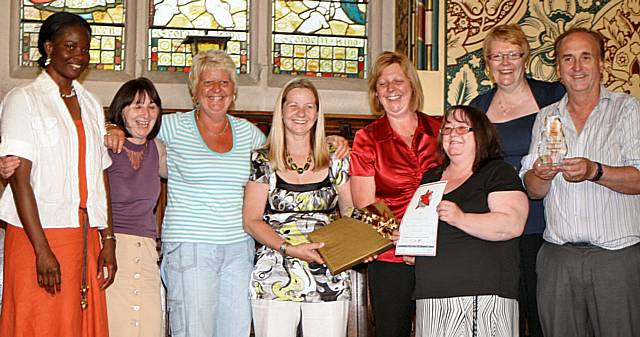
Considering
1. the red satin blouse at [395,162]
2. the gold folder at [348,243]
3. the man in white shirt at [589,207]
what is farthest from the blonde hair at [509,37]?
the gold folder at [348,243]

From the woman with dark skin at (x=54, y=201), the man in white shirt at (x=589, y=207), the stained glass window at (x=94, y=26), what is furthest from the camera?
the stained glass window at (x=94, y=26)

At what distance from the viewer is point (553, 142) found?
127 inches

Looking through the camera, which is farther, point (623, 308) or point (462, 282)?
point (623, 308)

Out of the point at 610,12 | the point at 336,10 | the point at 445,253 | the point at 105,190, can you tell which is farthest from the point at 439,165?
the point at 336,10

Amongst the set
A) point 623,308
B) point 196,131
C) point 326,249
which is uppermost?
point 196,131

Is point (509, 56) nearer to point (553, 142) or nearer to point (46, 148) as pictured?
point (553, 142)

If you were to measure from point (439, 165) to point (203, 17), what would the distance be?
3.45m

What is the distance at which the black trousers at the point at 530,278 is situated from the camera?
3.65m

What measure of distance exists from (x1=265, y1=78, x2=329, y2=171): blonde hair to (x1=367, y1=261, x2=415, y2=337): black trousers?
0.55 m

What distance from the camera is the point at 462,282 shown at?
3.07 metres

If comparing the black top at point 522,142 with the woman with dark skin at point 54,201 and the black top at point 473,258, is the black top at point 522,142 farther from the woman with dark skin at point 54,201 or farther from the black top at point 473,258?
the woman with dark skin at point 54,201

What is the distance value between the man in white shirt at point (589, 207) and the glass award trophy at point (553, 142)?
0.10 feet

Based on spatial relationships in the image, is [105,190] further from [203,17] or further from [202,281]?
[203,17]

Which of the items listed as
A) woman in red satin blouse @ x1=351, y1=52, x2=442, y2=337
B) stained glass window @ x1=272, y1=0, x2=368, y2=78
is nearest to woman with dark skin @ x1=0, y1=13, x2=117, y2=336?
woman in red satin blouse @ x1=351, y1=52, x2=442, y2=337
